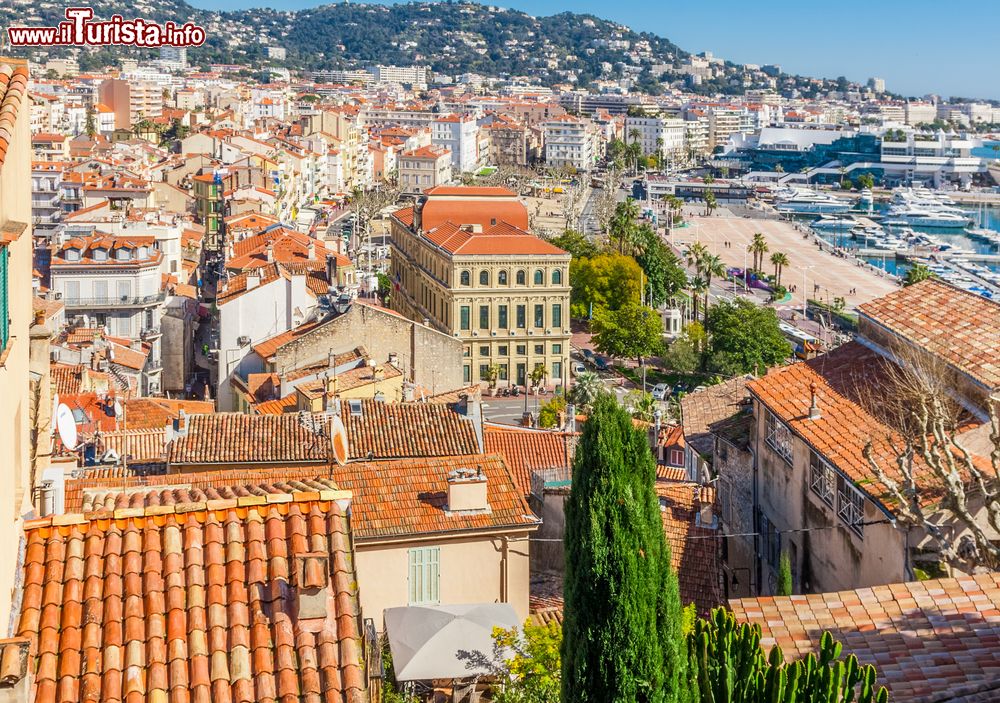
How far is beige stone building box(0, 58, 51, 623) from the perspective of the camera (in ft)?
21.2

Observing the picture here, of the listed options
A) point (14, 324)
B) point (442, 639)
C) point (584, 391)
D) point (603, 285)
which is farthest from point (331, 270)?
point (14, 324)

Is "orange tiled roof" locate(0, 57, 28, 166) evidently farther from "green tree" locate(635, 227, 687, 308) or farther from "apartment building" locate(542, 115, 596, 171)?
"apartment building" locate(542, 115, 596, 171)

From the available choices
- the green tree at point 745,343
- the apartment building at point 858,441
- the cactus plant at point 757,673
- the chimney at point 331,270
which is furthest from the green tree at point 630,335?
the cactus plant at point 757,673

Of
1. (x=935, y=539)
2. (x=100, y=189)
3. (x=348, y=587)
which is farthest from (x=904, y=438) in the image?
(x=100, y=189)

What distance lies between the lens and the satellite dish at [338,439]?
1964 centimetres

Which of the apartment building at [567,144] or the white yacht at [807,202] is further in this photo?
the apartment building at [567,144]

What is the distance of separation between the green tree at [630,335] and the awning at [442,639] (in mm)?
45298

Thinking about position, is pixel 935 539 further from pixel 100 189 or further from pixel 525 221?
pixel 100 189

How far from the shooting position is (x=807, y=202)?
172000 millimetres

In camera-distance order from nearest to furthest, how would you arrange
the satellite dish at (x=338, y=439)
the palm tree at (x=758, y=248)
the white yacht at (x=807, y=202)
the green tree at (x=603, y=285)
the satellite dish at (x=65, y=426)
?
the satellite dish at (x=65, y=426)
the satellite dish at (x=338, y=439)
the green tree at (x=603, y=285)
the palm tree at (x=758, y=248)
the white yacht at (x=807, y=202)

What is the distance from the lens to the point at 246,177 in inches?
3302

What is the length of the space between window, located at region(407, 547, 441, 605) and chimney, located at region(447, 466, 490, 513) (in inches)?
24.7

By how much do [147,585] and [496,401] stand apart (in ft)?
154

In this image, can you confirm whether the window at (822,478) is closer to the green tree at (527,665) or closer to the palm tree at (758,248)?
the green tree at (527,665)
